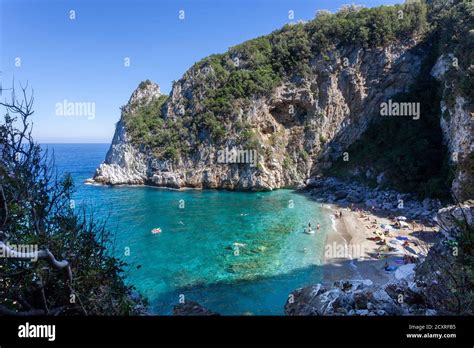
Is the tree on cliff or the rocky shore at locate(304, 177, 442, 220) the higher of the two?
the tree on cliff

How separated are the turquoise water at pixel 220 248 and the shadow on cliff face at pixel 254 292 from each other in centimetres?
4

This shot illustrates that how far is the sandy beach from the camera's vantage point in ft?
45.5

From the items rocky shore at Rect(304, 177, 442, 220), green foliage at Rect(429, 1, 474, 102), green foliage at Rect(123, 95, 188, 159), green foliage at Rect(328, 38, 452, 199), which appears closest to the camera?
green foliage at Rect(429, 1, 474, 102)

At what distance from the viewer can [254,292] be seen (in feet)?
40.0

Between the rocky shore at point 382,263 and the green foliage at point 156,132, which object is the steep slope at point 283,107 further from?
the rocky shore at point 382,263

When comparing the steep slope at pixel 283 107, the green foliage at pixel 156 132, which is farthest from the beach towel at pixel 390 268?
the green foliage at pixel 156 132

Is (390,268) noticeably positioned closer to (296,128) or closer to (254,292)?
(254,292)

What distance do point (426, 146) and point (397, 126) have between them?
6441 mm

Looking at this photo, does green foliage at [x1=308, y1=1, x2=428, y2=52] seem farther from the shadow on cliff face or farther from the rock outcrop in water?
the shadow on cliff face

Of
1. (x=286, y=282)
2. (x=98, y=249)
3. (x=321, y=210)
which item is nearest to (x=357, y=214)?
(x=321, y=210)

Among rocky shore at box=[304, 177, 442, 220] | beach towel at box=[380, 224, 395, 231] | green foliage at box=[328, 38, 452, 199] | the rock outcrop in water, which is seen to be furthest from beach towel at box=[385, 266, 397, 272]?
the rock outcrop in water

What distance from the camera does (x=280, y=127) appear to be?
38.5 metres

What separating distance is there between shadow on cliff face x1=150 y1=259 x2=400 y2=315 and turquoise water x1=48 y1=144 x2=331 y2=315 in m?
0.04

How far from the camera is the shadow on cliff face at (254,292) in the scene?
11.1 meters
